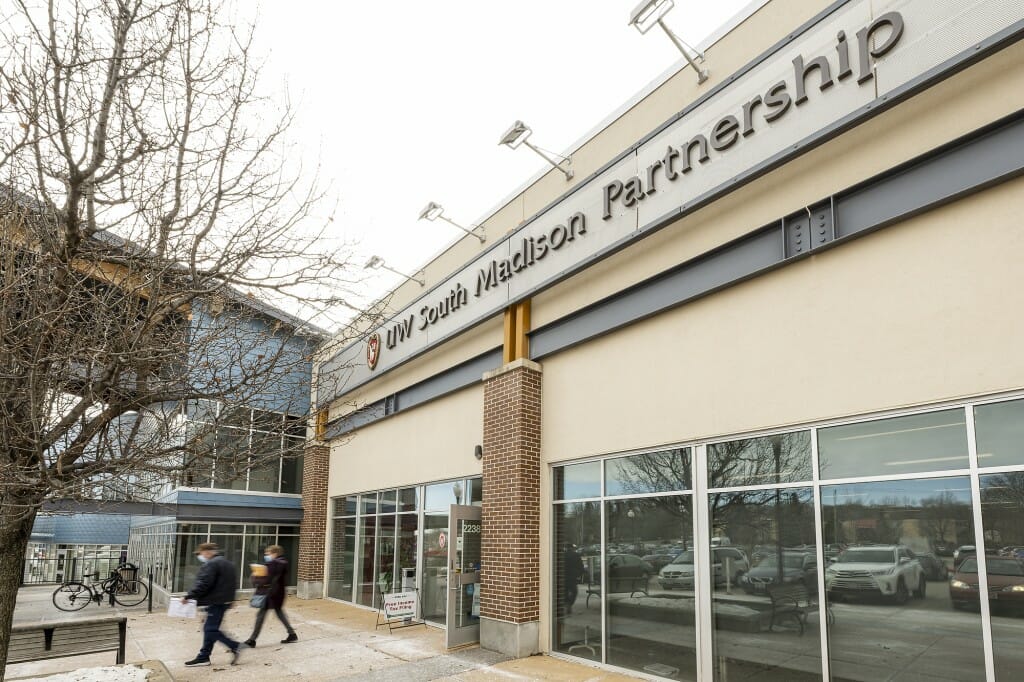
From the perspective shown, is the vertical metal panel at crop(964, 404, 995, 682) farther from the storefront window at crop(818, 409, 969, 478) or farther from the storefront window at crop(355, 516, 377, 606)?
the storefront window at crop(355, 516, 377, 606)

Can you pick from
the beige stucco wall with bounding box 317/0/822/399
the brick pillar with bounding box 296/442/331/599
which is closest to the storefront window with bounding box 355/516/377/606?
the brick pillar with bounding box 296/442/331/599

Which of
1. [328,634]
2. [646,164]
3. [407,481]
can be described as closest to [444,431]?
[407,481]

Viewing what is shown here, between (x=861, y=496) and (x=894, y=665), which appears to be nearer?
(x=894, y=665)

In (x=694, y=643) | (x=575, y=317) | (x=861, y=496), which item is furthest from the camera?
(x=575, y=317)

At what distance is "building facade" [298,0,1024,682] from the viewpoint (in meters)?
5.90

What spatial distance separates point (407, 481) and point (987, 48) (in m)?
12.4

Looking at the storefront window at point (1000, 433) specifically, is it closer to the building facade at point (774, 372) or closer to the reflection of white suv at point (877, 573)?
the building facade at point (774, 372)

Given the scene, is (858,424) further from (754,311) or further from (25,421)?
(25,421)

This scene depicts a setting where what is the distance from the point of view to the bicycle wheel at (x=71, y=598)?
58.8 feet

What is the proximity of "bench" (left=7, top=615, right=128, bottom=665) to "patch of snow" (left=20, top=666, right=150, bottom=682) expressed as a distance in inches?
9.9

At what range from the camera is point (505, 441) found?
1084cm

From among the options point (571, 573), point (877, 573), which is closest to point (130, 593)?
point (571, 573)

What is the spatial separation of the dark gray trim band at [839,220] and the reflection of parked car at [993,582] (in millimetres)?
3174

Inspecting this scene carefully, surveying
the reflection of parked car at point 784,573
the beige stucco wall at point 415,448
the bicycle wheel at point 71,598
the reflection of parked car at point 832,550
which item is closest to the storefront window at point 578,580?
the reflection of parked car at point 784,573
